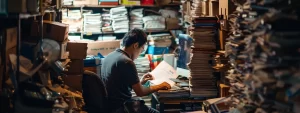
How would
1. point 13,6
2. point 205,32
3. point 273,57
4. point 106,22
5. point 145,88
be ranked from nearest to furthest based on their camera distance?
1. point 273,57
2. point 13,6
3. point 205,32
4. point 145,88
5. point 106,22

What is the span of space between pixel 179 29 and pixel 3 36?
4.37m

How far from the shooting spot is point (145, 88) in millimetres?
4297

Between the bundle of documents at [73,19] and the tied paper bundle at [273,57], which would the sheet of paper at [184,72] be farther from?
the bundle of documents at [73,19]

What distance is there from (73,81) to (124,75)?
0.46 metres

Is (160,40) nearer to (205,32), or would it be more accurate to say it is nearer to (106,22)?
(106,22)

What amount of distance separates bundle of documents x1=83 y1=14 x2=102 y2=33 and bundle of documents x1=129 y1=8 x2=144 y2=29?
0.48m

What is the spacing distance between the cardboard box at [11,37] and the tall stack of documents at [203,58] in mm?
1705

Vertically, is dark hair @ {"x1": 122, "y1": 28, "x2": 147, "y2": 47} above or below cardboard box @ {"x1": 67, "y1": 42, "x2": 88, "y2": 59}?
above

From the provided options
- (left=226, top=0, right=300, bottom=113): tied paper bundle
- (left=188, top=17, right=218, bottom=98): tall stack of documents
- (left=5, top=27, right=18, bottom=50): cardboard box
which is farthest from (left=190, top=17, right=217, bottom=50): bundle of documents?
(left=5, top=27, right=18, bottom=50): cardboard box

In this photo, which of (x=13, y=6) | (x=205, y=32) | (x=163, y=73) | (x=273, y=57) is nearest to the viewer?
(x=273, y=57)

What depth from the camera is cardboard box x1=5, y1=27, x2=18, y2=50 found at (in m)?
2.85

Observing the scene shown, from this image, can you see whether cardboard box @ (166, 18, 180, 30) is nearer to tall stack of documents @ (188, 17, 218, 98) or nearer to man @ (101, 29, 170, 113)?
man @ (101, 29, 170, 113)

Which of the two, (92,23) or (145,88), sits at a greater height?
(92,23)

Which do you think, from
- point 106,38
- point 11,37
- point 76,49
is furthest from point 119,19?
point 11,37
